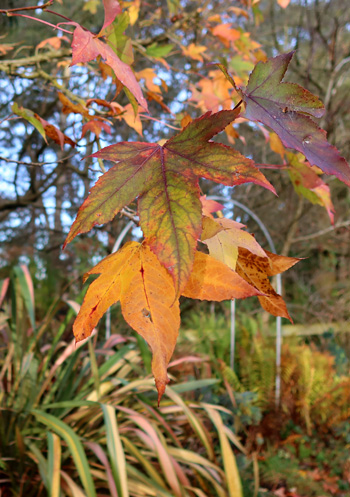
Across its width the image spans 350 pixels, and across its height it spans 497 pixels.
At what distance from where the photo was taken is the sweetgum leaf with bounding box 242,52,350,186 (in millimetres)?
283

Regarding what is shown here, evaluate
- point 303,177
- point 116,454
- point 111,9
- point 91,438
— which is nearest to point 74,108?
point 111,9

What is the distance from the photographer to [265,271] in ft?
1.17

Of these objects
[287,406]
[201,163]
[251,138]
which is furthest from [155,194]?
[251,138]

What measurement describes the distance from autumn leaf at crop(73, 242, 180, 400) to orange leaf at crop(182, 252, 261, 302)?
20 millimetres

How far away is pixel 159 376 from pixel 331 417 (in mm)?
2892

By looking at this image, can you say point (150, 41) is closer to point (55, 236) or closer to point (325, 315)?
point (325, 315)

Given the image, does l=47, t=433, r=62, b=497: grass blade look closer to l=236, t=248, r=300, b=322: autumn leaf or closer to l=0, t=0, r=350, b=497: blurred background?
l=0, t=0, r=350, b=497: blurred background

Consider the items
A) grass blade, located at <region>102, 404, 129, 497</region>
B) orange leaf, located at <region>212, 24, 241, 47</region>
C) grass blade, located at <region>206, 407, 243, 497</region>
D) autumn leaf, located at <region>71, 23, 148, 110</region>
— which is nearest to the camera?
autumn leaf, located at <region>71, 23, 148, 110</region>

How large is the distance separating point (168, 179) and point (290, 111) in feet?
0.34

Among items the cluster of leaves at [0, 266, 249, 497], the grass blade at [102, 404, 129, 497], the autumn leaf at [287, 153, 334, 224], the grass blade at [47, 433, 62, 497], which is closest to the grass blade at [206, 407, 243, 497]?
the cluster of leaves at [0, 266, 249, 497]

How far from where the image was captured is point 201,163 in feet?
0.97

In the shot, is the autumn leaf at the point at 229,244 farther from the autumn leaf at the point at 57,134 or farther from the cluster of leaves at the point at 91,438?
the cluster of leaves at the point at 91,438

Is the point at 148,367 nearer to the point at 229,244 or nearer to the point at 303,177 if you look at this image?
the point at 303,177

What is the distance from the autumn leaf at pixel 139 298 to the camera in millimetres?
291
